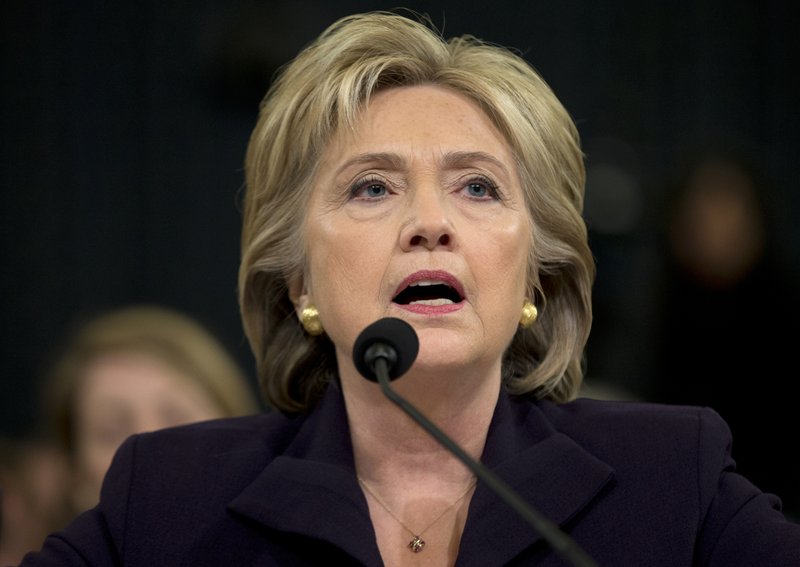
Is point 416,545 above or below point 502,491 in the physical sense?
below

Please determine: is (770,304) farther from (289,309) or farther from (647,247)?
(289,309)

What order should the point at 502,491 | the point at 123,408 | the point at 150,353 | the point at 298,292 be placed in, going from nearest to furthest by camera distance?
the point at 502,491
the point at 298,292
the point at 123,408
the point at 150,353

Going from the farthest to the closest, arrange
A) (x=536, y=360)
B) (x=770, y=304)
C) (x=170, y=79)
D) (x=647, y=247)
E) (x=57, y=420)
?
(x=170, y=79)
(x=647, y=247)
(x=770, y=304)
(x=57, y=420)
(x=536, y=360)

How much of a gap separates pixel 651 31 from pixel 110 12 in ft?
6.09

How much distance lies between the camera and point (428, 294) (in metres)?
1.93

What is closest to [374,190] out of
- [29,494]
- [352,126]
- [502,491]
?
[352,126]

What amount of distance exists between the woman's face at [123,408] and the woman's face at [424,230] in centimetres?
121

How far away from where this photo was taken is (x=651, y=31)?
418 centimetres

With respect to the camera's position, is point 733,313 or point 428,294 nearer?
point 428,294

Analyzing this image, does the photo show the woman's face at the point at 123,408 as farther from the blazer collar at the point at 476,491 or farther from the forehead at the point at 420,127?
the forehead at the point at 420,127

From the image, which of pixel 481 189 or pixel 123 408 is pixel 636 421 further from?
pixel 123 408

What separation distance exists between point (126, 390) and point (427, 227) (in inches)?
62.7

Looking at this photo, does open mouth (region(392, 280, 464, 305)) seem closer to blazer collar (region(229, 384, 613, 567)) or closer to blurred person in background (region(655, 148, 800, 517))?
blazer collar (region(229, 384, 613, 567))

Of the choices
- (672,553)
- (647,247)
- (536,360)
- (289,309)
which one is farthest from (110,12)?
(672,553)
